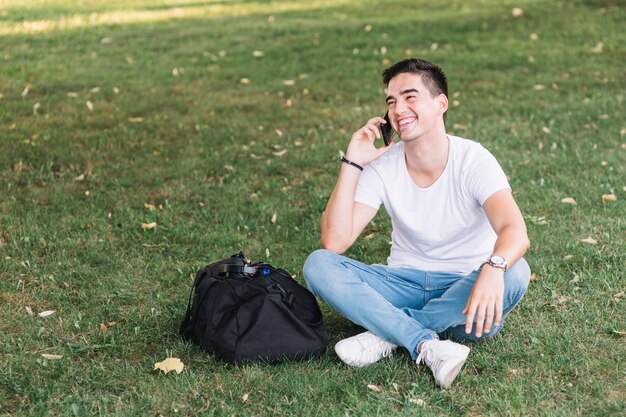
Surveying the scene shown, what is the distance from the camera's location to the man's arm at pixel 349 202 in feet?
15.2

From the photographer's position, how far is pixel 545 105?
9648 millimetres

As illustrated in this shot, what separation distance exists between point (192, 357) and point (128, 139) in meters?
4.49

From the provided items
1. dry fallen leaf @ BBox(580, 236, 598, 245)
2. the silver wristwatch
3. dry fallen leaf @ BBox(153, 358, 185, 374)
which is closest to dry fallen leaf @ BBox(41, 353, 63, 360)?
dry fallen leaf @ BBox(153, 358, 185, 374)

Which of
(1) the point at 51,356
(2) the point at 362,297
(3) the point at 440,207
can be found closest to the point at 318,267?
(2) the point at 362,297

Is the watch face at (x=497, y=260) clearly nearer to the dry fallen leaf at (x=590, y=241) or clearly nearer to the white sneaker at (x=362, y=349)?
the white sneaker at (x=362, y=349)

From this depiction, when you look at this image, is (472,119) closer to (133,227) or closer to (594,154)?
(594,154)

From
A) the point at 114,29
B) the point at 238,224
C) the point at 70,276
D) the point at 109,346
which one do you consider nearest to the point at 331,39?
the point at 114,29

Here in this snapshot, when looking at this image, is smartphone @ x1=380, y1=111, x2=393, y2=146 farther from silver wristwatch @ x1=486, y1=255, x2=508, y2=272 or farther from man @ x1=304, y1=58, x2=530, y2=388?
silver wristwatch @ x1=486, y1=255, x2=508, y2=272

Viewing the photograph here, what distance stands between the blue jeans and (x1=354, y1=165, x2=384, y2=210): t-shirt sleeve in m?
0.35

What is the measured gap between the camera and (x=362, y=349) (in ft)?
14.0

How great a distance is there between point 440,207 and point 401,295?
49 centimetres

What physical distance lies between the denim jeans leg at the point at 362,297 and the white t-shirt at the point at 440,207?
0.28 metres

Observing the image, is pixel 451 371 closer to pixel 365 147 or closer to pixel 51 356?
pixel 365 147

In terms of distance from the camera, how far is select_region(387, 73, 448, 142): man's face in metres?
4.55
